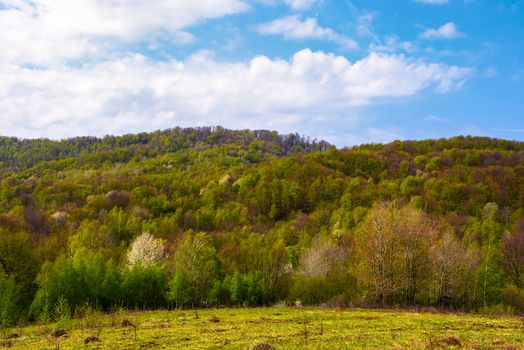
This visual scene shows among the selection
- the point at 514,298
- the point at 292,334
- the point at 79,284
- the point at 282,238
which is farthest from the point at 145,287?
the point at 282,238

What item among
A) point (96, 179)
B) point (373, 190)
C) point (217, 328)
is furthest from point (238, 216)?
point (217, 328)

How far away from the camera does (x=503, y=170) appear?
477 ft

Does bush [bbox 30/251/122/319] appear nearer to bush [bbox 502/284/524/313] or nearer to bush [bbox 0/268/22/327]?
bush [bbox 0/268/22/327]

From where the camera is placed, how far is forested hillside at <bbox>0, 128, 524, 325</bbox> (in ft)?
154

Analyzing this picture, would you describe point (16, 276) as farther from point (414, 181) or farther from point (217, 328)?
point (414, 181)

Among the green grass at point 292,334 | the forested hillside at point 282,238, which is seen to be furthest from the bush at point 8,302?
the green grass at point 292,334

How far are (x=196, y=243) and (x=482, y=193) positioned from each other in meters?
109

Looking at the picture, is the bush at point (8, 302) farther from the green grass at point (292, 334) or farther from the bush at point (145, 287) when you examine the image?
the bush at point (145, 287)

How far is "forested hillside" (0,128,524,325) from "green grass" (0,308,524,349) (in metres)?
6.53

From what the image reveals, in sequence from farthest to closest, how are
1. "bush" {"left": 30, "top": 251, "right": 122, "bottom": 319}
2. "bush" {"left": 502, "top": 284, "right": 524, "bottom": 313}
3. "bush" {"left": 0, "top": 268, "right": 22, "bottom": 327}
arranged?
"bush" {"left": 502, "top": 284, "right": 524, "bottom": 313}
"bush" {"left": 30, "top": 251, "right": 122, "bottom": 319}
"bush" {"left": 0, "top": 268, "right": 22, "bottom": 327}

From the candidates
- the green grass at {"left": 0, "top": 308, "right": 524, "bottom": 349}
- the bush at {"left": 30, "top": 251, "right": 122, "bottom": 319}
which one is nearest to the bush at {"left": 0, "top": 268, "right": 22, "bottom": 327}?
the bush at {"left": 30, "top": 251, "right": 122, "bottom": 319}

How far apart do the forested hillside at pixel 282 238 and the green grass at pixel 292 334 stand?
6527mm

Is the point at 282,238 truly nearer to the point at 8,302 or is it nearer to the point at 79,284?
the point at 79,284

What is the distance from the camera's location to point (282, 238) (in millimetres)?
105375
